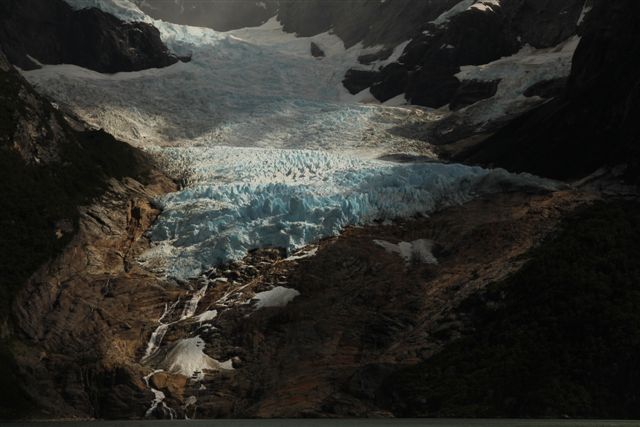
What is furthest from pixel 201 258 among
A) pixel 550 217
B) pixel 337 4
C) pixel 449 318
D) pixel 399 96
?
pixel 337 4

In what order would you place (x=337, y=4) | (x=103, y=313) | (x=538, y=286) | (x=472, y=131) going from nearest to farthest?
(x=538, y=286) < (x=103, y=313) < (x=472, y=131) < (x=337, y=4)

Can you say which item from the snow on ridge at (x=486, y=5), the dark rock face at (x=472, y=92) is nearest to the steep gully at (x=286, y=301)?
the dark rock face at (x=472, y=92)

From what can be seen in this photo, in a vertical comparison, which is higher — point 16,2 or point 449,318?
point 16,2

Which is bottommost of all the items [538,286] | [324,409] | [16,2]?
[324,409]

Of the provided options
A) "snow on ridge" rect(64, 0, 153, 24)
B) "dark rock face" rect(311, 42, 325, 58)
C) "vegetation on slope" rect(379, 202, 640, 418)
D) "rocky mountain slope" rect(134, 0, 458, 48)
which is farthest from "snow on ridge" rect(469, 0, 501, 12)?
"vegetation on slope" rect(379, 202, 640, 418)

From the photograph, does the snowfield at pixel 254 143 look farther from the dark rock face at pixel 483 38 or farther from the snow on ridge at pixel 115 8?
the dark rock face at pixel 483 38

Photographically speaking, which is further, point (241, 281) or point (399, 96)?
point (399, 96)

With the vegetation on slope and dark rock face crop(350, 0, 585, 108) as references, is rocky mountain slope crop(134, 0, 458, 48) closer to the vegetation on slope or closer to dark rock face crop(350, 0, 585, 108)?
dark rock face crop(350, 0, 585, 108)

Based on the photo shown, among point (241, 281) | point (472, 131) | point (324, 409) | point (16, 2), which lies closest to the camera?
point (324, 409)

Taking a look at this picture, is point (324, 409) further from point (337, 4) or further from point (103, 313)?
point (337, 4)
